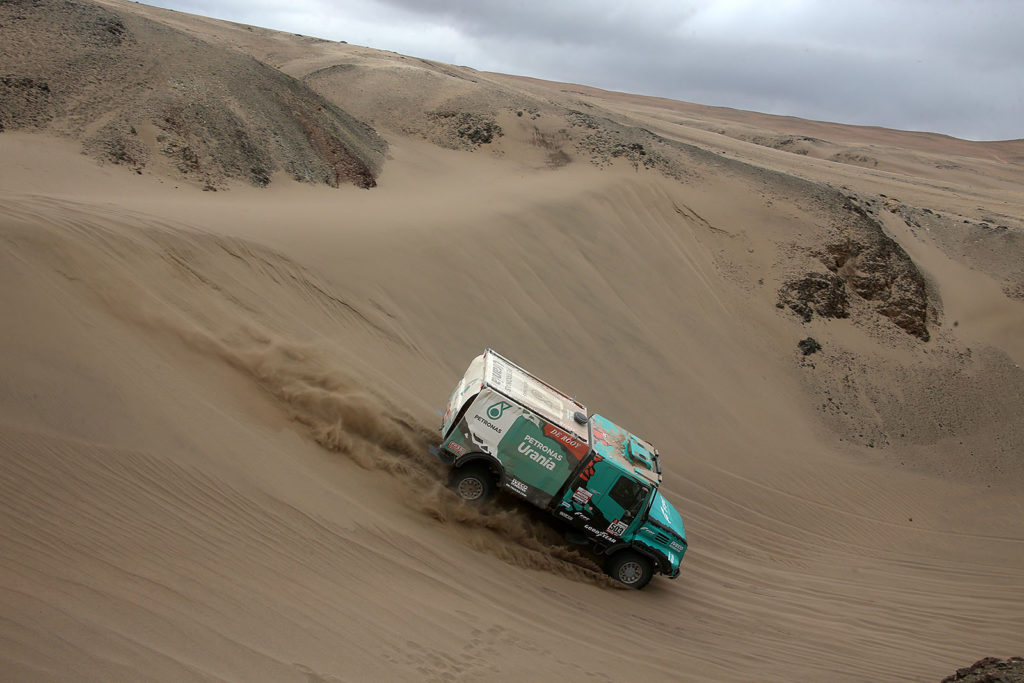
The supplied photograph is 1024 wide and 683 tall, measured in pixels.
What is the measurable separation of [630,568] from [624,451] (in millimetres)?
1711

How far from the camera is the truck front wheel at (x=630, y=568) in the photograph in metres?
11.0

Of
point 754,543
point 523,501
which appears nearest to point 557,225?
point 754,543

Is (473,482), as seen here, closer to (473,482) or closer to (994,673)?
(473,482)

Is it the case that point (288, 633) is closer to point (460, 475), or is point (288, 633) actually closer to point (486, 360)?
point (460, 475)

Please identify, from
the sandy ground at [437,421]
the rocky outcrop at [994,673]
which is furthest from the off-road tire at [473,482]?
the rocky outcrop at [994,673]

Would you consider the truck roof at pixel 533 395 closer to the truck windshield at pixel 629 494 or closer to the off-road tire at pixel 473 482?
the truck windshield at pixel 629 494


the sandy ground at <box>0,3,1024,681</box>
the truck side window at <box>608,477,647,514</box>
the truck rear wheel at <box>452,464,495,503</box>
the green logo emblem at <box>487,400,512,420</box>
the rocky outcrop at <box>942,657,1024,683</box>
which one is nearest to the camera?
the sandy ground at <box>0,3,1024,681</box>

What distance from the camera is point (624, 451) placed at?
36.7ft

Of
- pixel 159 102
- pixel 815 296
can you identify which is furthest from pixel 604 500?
pixel 159 102

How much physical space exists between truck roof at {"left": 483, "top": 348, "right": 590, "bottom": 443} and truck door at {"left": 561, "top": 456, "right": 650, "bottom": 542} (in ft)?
1.78

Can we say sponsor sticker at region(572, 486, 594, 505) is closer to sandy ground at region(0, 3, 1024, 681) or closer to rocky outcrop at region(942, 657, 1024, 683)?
sandy ground at region(0, 3, 1024, 681)

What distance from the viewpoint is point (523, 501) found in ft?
35.9

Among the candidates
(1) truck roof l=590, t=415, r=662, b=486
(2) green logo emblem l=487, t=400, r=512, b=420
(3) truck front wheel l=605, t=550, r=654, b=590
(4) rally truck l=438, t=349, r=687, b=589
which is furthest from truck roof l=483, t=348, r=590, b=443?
(3) truck front wheel l=605, t=550, r=654, b=590

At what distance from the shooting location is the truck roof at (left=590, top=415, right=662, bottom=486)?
1079 centimetres
